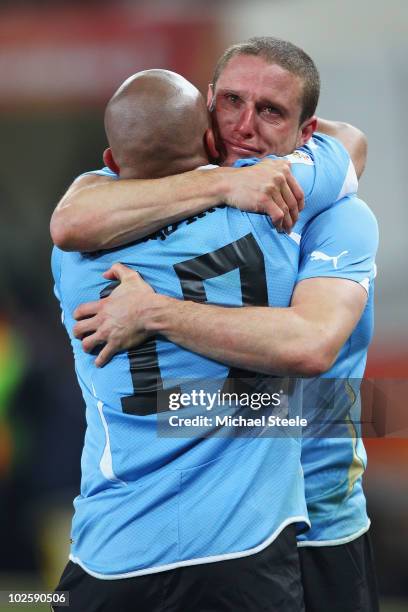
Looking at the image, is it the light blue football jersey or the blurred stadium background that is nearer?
the light blue football jersey

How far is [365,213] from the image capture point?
2.25 meters

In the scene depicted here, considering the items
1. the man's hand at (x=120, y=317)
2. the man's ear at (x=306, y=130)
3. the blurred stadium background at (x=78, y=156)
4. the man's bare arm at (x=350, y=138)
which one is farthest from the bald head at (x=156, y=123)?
the blurred stadium background at (x=78, y=156)

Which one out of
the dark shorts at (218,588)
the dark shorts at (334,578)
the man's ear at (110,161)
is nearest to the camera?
the dark shorts at (218,588)

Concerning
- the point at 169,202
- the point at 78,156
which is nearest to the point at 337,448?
the point at 169,202

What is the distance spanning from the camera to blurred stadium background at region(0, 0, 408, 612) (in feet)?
18.6

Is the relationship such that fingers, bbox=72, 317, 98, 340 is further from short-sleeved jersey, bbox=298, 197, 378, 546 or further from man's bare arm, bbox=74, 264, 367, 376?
short-sleeved jersey, bbox=298, 197, 378, 546

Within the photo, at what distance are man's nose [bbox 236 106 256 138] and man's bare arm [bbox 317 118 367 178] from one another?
2.37ft

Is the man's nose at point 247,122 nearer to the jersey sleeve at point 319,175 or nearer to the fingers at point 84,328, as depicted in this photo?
the jersey sleeve at point 319,175

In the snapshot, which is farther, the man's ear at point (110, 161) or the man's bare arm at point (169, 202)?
the man's ear at point (110, 161)

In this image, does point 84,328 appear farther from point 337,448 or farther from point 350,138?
point 350,138

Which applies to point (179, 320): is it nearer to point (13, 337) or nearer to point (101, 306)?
point (101, 306)

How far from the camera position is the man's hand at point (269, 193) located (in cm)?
203

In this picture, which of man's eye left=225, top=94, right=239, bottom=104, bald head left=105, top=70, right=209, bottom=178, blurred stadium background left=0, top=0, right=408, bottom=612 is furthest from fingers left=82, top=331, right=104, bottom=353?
blurred stadium background left=0, top=0, right=408, bottom=612

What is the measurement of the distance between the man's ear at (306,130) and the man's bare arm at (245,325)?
1.98ft
